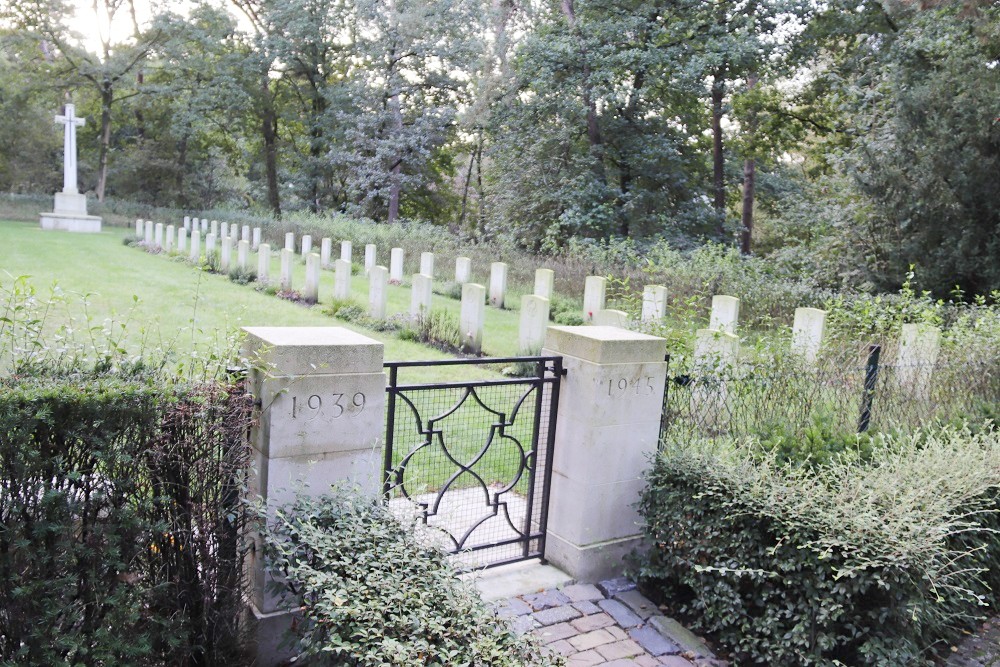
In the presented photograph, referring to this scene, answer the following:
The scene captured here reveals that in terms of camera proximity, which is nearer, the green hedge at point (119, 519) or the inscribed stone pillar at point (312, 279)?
the green hedge at point (119, 519)

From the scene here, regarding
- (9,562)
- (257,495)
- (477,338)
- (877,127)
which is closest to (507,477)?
(257,495)

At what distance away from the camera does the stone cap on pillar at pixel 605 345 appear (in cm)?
431

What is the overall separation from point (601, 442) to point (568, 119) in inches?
803

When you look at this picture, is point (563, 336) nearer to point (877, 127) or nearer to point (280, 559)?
point (280, 559)

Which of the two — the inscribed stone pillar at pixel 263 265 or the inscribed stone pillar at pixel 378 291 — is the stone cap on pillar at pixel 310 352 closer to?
the inscribed stone pillar at pixel 378 291

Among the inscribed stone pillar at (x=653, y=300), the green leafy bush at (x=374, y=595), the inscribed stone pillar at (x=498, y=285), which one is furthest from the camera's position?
the inscribed stone pillar at (x=498, y=285)

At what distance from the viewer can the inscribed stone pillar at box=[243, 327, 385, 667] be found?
10.7 ft

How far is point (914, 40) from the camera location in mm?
14023

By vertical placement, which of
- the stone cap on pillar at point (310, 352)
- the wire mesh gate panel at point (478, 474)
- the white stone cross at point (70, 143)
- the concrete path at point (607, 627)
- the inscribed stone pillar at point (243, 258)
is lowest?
the concrete path at point (607, 627)

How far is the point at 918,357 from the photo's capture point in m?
7.06

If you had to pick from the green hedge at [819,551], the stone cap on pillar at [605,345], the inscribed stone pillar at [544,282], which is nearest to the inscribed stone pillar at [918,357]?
the green hedge at [819,551]

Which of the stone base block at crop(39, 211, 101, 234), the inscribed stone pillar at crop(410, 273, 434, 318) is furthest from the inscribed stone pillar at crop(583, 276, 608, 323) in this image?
the stone base block at crop(39, 211, 101, 234)

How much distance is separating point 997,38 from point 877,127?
3163 mm

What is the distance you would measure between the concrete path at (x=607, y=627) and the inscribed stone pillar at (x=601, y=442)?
0.23m
